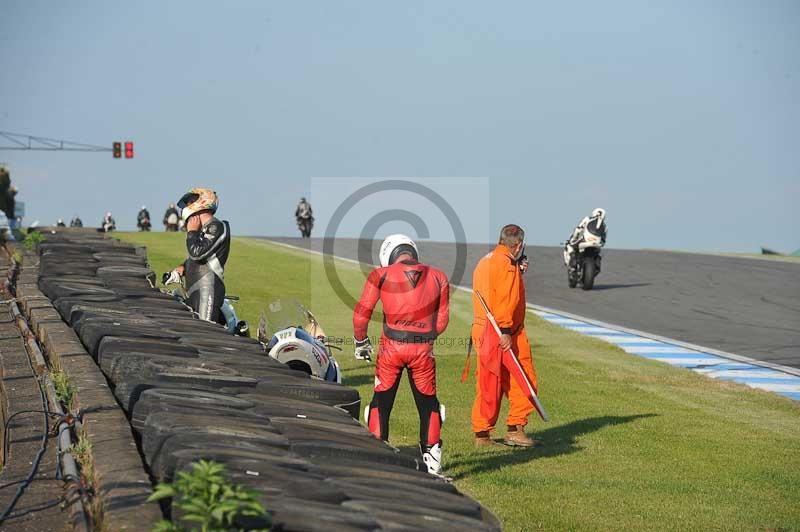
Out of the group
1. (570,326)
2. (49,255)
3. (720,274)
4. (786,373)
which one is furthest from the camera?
(720,274)

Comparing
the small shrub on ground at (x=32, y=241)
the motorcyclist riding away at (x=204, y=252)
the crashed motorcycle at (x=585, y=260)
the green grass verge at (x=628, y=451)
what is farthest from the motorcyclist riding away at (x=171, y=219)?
the motorcyclist riding away at (x=204, y=252)

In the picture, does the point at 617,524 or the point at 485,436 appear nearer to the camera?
the point at 617,524

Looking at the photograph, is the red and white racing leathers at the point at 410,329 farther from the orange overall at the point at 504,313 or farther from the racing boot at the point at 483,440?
the racing boot at the point at 483,440

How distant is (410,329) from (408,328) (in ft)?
0.05

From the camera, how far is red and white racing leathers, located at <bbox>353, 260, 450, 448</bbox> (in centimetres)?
787

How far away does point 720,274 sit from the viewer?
3597 centimetres

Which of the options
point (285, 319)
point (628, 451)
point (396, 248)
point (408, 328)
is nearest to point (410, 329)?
point (408, 328)

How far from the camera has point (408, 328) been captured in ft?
25.9

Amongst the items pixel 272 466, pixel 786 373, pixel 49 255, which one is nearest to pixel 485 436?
pixel 272 466

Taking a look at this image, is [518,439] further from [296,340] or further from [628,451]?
[296,340]

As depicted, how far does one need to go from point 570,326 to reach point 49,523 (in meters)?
19.2

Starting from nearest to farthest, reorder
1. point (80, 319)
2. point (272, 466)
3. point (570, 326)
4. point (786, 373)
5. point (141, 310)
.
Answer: point (272, 466)
point (80, 319)
point (141, 310)
point (786, 373)
point (570, 326)

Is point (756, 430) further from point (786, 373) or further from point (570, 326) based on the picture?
point (570, 326)

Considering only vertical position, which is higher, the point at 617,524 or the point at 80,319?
the point at 80,319
